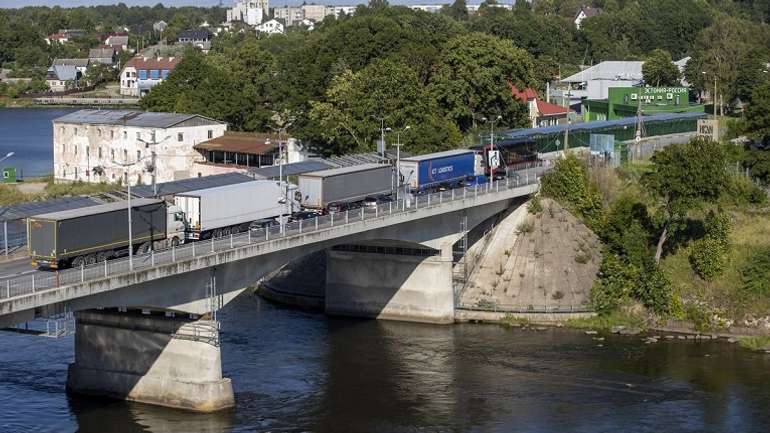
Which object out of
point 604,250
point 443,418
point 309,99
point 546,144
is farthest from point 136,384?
point 309,99

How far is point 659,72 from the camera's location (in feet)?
534

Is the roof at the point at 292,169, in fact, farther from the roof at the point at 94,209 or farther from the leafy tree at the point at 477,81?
the leafy tree at the point at 477,81

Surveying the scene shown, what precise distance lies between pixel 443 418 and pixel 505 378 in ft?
28.1

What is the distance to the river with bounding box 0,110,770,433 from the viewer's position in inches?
2584

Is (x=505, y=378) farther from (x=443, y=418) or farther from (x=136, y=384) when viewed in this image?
(x=136, y=384)

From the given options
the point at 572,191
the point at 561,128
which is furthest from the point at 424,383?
the point at 561,128

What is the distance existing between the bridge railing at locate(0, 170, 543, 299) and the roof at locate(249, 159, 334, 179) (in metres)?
8.26

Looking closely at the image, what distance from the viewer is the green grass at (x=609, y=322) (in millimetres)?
86875

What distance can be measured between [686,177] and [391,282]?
2176 centimetres

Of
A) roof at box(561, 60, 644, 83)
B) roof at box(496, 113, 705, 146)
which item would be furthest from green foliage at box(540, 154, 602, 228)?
roof at box(561, 60, 644, 83)

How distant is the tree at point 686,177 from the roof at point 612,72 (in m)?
80.4

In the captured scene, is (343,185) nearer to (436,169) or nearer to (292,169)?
(292,169)

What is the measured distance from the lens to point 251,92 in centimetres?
14412

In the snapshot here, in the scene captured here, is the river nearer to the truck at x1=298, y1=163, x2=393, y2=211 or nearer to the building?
the truck at x1=298, y1=163, x2=393, y2=211
